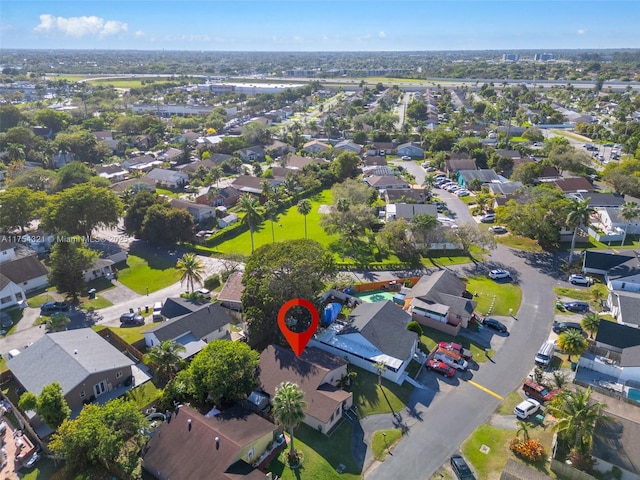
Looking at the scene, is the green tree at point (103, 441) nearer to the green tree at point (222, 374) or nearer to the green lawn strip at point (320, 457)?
the green tree at point (222, 374)

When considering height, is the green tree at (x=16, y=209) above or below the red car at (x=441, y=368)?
above

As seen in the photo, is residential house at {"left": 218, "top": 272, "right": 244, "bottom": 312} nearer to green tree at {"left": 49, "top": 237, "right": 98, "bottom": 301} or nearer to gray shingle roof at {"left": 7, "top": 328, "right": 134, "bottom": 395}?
gray shingle roof at {"left": 7, "top": 328, "right": 134, "bottom": 395}

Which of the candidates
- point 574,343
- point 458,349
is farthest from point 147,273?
point 574,343

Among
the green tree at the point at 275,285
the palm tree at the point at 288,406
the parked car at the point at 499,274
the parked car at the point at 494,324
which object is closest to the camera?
the palm tree at the point at 288,406

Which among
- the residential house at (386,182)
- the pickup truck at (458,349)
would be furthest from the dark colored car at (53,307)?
the residential house at (386,182)

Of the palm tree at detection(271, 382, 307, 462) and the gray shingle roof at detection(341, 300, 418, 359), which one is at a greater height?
the palm tree at detection(271, 382, 307, 462)

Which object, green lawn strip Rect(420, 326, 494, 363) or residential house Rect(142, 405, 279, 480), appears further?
green lawn strip Rect(420, 326, 494, 363)

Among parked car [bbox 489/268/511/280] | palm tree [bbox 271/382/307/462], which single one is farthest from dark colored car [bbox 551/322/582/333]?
palm tree [bbox 271/382/307/462]
